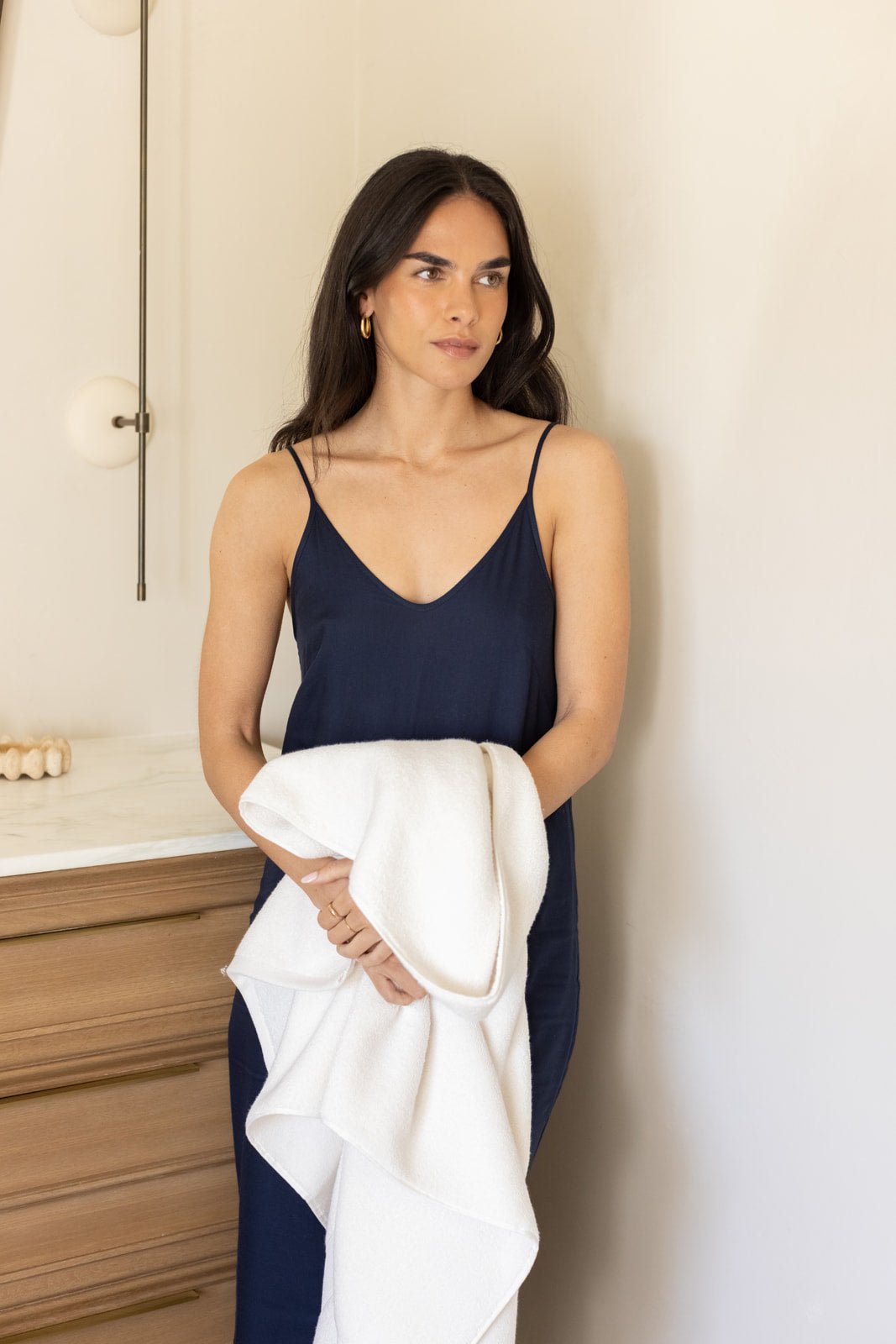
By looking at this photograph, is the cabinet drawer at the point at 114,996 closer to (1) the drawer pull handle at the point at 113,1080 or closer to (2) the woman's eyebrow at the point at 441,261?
(1) the drawer pull handle at the point at 113,1080

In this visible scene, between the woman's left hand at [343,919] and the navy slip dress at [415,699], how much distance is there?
0.20m

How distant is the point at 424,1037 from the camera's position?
123 centimetres

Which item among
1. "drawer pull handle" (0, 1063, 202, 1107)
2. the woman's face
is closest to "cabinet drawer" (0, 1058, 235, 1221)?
Answer: "drawer pull handle" (0, 1063, 202, 1107)

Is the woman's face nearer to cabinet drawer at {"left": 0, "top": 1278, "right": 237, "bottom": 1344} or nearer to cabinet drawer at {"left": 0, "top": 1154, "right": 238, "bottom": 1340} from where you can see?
cabinet drawer at {"left": 0, "top": 1154, "right": 238, "bottom": 1340}

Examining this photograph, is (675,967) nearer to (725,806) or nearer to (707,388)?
(725,806)

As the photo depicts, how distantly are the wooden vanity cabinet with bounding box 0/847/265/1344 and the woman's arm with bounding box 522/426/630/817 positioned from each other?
1.60 ft

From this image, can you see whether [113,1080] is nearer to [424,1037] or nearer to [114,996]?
[114,996]

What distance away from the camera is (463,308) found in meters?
1.39

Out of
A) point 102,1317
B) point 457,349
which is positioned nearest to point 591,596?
point 457,349

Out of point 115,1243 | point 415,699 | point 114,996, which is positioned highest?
point 415,699

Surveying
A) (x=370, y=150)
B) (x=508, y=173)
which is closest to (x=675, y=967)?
(x=508, y=173)

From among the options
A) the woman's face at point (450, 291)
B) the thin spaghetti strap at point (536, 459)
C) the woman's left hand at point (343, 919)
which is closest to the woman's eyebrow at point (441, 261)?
the woman's face at point (450, 291)

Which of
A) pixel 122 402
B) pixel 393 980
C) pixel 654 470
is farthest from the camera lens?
pixel 122 402

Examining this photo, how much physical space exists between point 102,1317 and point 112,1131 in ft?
0.81
